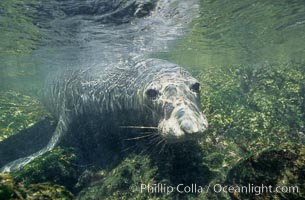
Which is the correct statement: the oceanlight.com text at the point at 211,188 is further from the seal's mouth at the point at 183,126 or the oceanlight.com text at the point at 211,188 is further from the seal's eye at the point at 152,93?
the seal's eye at the point at 152,93

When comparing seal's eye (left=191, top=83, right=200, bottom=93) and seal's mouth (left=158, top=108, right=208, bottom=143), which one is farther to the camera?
seal's eye (left=191, top=83, right=200, bottom=93)

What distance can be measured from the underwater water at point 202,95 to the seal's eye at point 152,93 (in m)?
1.23

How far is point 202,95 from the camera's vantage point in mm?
9203

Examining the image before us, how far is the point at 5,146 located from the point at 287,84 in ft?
34.0

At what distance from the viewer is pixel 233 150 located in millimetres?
6789

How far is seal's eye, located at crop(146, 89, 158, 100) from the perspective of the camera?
20.2ft

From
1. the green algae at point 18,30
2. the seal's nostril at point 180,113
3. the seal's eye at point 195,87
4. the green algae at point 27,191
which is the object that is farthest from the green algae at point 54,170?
the green algae at point 18,30

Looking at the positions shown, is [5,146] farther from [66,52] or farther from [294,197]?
[66,52]

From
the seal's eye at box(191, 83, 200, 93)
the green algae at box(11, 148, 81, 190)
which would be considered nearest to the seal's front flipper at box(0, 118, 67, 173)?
the green algae at box(11, 148, 81, 190)

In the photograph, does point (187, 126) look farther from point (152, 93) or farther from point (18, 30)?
point (18, 30)

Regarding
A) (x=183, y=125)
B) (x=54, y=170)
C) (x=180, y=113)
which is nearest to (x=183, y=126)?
(x=183, y=125)

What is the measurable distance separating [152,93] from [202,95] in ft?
11.2

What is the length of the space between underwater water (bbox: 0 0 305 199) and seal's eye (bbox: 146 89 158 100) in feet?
4.04

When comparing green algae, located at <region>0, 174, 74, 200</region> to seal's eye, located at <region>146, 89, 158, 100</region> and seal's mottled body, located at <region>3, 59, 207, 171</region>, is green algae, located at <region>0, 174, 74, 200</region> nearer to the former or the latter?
seal's mottled body, located at <region>3, 59, 207, 171</region>
